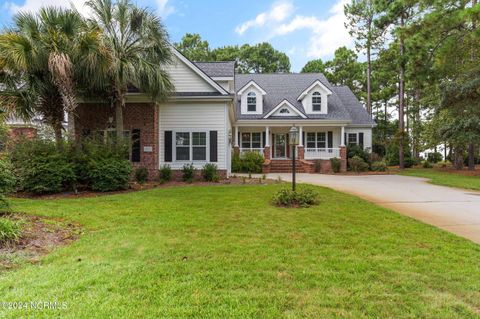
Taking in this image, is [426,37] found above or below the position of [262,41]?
below

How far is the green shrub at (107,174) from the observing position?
32.0 ft

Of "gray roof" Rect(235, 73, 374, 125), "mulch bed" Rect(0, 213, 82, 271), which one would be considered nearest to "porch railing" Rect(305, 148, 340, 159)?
"gray roof" Rect(235, 73, 374, 125)

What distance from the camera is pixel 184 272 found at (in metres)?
3.26

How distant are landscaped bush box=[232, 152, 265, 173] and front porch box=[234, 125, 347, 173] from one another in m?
1.29

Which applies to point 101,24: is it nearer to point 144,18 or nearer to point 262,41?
point 144,18

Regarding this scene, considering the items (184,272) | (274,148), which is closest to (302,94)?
(274,148)

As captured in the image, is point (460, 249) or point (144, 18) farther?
point (144, 18)

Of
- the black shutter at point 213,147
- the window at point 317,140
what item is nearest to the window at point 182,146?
the black shutter at point 213,147

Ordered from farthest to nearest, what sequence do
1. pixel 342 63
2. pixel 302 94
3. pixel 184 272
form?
1. pixel 342 63
2. pixel 302 94
3. pixel 184 272

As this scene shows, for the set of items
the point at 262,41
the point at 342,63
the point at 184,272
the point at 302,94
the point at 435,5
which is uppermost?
the point at 262,41

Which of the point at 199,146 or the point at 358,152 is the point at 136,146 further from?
the point at 358,152

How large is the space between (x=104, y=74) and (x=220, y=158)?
5.92m

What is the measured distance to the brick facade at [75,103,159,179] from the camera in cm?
1244

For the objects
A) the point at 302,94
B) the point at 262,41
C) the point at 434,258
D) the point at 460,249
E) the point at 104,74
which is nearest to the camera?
the point at 434,258
